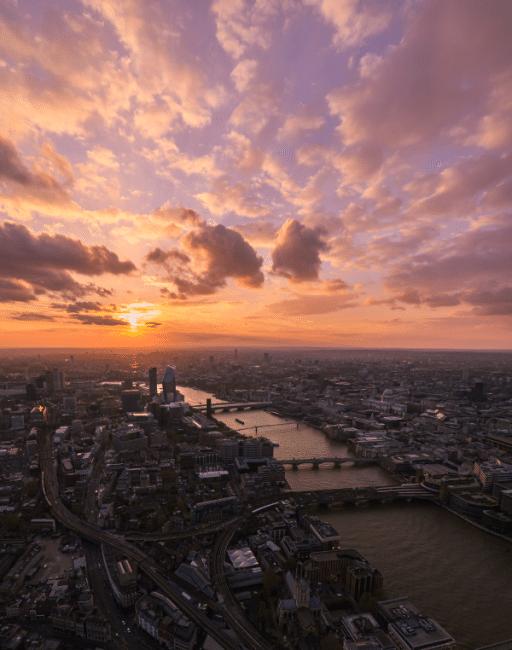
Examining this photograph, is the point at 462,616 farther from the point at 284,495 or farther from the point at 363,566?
the point at 284,495

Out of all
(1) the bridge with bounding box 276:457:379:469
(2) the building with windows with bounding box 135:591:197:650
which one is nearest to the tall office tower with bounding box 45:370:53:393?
(1) the bridge with bounding box 276:457:379:469

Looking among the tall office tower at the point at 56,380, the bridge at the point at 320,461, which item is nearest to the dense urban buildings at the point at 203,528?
the bridge at the point at 320,461

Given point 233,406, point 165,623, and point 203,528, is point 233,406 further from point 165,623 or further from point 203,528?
point 165,623

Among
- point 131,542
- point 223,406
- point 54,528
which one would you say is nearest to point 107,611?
point 131,542

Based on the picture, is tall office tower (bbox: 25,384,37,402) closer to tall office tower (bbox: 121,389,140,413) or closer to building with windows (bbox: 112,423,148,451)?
tall office tower (bbox: 121,389,140,413)

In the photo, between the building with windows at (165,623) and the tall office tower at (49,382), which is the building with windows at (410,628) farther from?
the tall office tower at (49,382)
